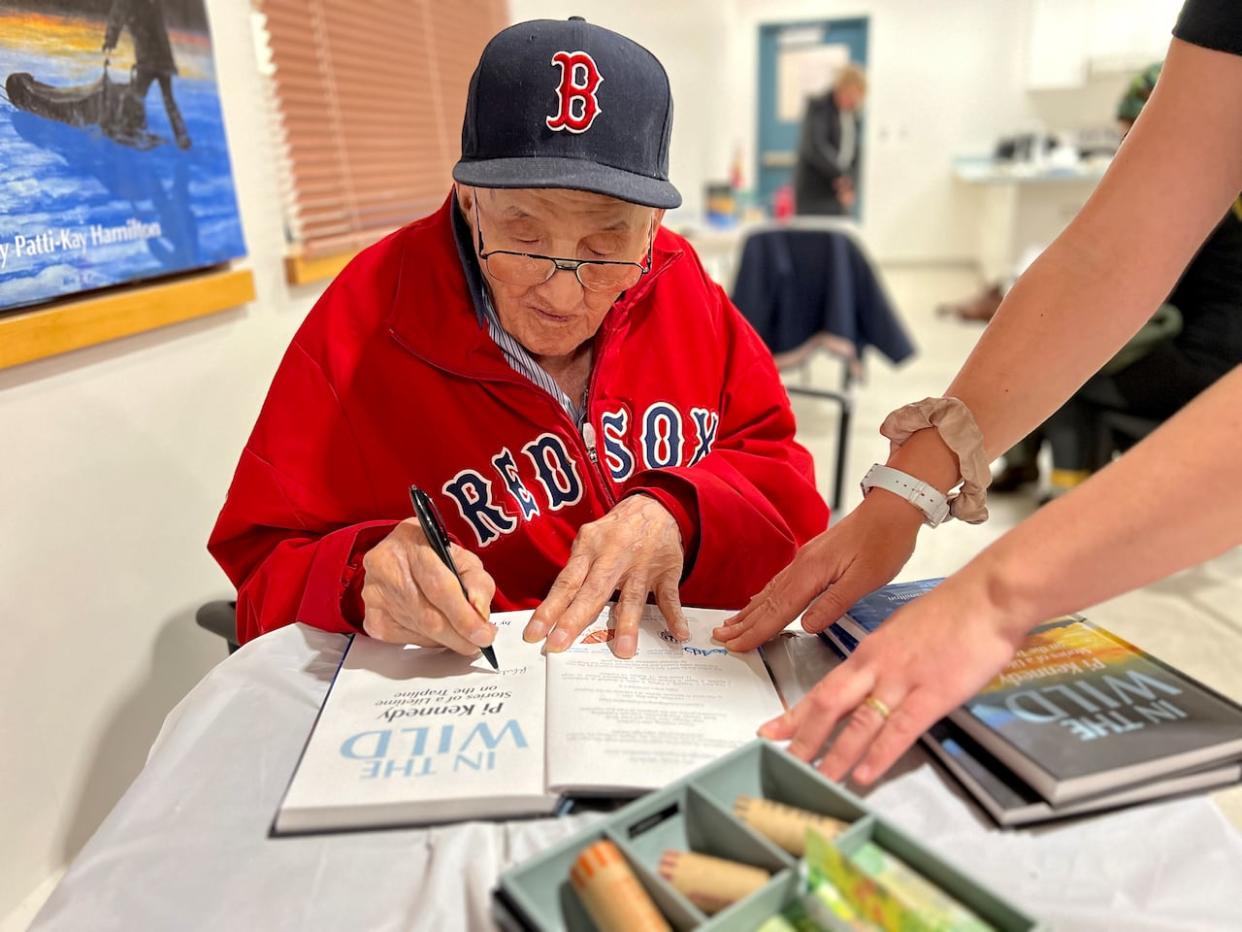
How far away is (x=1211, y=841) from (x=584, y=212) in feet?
2.66

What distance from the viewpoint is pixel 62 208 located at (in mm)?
1373

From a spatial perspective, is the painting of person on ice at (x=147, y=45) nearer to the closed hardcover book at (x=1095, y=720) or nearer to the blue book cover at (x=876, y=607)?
the blue book cover at (x=876, y=607)

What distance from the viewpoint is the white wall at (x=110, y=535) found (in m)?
1.38

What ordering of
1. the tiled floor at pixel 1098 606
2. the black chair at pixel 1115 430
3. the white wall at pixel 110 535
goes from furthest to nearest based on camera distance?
the black chair at pixel 1115 430 → the tiled floor at pixel 1098 606 → the white wall at pixel 110 535

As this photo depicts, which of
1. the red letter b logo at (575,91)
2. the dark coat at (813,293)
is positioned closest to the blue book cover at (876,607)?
the red letter b logo at (575,91)

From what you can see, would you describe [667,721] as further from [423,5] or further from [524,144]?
[423,5]

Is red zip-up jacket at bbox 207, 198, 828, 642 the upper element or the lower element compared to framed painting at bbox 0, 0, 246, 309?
lower

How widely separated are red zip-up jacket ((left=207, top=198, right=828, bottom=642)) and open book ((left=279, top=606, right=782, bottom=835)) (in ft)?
0.73

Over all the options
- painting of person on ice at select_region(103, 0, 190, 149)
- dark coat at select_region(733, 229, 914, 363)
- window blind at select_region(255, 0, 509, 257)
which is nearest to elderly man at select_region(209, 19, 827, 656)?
painting of person on ice at select_region(103, 0, 190, 149)

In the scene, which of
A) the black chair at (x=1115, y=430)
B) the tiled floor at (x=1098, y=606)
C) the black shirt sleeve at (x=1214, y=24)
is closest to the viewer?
the black shirt sleeve at (x=1214, y=24)

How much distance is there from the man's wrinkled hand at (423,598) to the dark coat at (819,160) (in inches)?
269

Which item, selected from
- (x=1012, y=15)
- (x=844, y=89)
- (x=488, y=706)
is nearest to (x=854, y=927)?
(x=488, y=706)

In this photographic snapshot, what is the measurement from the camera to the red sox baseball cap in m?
0.95

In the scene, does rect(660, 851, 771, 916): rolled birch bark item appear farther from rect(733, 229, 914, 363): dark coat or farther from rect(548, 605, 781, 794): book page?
rect(733, 229, 914, 363): dark coat
